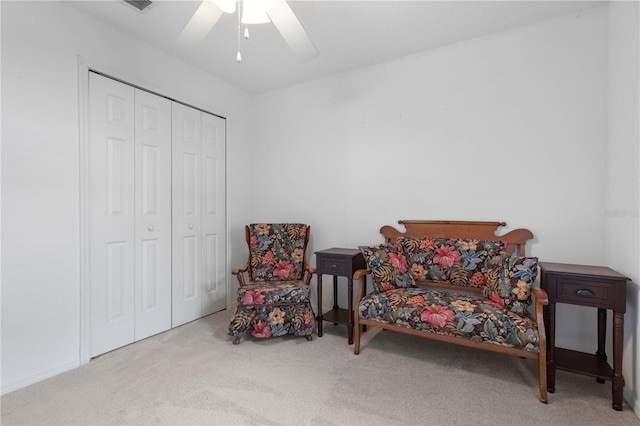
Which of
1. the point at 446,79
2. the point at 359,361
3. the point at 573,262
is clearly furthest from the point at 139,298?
the point at 573,262

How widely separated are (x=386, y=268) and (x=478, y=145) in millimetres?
1344

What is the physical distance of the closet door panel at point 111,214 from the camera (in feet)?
7.74

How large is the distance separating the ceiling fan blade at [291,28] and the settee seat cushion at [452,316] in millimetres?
1810

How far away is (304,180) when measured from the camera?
3564 mm

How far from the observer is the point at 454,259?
8.40 feet

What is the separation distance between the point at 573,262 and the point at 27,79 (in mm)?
4049

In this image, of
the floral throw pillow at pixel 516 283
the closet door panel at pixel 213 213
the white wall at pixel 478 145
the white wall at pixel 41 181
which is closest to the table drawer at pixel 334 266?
the white wall at pixel 478 145

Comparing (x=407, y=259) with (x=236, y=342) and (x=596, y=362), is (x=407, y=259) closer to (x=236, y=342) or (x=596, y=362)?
(x=596, y=362)

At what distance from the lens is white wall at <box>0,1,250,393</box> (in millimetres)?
1921

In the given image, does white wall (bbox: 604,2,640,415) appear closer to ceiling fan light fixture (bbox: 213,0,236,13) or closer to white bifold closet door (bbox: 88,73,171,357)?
ceiling fan light fixture (bbox: 213,0,236,13)

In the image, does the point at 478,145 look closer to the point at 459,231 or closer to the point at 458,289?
the point at 459,231

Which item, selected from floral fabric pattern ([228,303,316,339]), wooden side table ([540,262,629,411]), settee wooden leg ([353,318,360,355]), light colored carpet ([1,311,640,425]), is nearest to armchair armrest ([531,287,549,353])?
wooden side table ([540,262,629,411])

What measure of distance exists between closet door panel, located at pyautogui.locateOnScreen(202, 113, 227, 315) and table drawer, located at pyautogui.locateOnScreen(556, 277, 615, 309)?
3.07 meters

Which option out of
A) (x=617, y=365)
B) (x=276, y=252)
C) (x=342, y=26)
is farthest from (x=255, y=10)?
(x=617, y=365)
